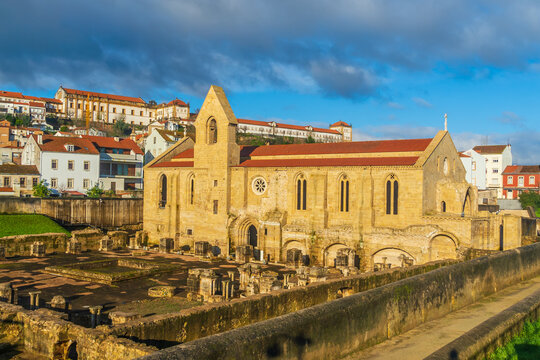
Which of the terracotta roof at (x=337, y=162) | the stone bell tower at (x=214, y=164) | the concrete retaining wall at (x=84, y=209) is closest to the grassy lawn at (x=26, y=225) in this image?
the concrete retaining wall at (x=84, y=209)

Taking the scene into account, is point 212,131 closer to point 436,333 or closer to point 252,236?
point 252,236

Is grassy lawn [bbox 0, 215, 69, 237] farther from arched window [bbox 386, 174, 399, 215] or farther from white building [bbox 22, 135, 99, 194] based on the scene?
arched window [bbox 386, 174, 399, 215]

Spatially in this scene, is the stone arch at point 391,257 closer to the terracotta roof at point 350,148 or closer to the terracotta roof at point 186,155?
the terracotta roof at point 350,148

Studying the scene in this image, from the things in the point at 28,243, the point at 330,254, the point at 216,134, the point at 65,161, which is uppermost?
the point at 216,134

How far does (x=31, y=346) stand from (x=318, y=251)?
2608cm

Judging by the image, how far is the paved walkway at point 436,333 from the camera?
12508mm

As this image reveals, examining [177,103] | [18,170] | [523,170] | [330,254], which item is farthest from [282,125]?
[330,254]

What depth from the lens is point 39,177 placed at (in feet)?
196

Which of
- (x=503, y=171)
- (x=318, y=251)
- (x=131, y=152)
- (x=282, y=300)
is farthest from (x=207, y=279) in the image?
(x=503, y=171)

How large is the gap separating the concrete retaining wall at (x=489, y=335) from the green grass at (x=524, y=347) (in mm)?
126

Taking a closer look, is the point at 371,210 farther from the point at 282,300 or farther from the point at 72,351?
the point at 72,351

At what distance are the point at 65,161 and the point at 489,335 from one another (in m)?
60.1

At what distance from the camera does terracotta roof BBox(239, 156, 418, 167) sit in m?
35.0

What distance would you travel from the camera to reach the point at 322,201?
37562 mm
